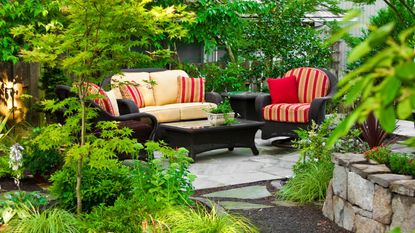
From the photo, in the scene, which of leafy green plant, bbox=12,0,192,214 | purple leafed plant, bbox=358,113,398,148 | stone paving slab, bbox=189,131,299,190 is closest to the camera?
leafy green plant, bbox=12,0,192,214

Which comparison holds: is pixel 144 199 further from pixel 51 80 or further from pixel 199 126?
pixel 51 80

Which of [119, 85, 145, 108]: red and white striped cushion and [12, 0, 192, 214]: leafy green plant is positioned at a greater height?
[12, 0, 192, 214]: leafy green plant

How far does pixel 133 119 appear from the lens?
7.07 m

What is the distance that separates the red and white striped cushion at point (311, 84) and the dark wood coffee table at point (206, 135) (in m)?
1.18

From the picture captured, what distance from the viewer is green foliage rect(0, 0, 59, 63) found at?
823cm

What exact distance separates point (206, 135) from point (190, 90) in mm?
1690

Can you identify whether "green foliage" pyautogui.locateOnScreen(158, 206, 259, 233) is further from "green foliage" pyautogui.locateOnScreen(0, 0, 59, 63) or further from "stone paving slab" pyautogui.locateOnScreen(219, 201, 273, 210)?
"green foliage" pyautogui.locateOnScreen(0, 0, 59, 63)

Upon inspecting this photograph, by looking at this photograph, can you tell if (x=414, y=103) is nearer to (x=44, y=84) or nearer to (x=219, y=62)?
(x=44, y=84)

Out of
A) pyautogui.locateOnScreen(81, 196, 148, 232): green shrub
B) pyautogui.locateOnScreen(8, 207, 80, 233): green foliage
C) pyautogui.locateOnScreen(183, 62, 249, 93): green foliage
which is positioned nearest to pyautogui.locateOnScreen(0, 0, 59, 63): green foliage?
pyautogui.locateOnScreen(183, 62, 249, 93): green foliage

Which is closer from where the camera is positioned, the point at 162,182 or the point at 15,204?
the point at 15,204

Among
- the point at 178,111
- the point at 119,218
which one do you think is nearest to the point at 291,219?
the point at 119,218

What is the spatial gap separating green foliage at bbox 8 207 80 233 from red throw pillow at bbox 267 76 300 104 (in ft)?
16.6

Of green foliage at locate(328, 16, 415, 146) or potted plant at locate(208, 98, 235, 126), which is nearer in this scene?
green foliage at locate(328, 16, 415, 146)

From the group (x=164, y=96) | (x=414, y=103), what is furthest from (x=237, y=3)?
(x=414, y=103)
